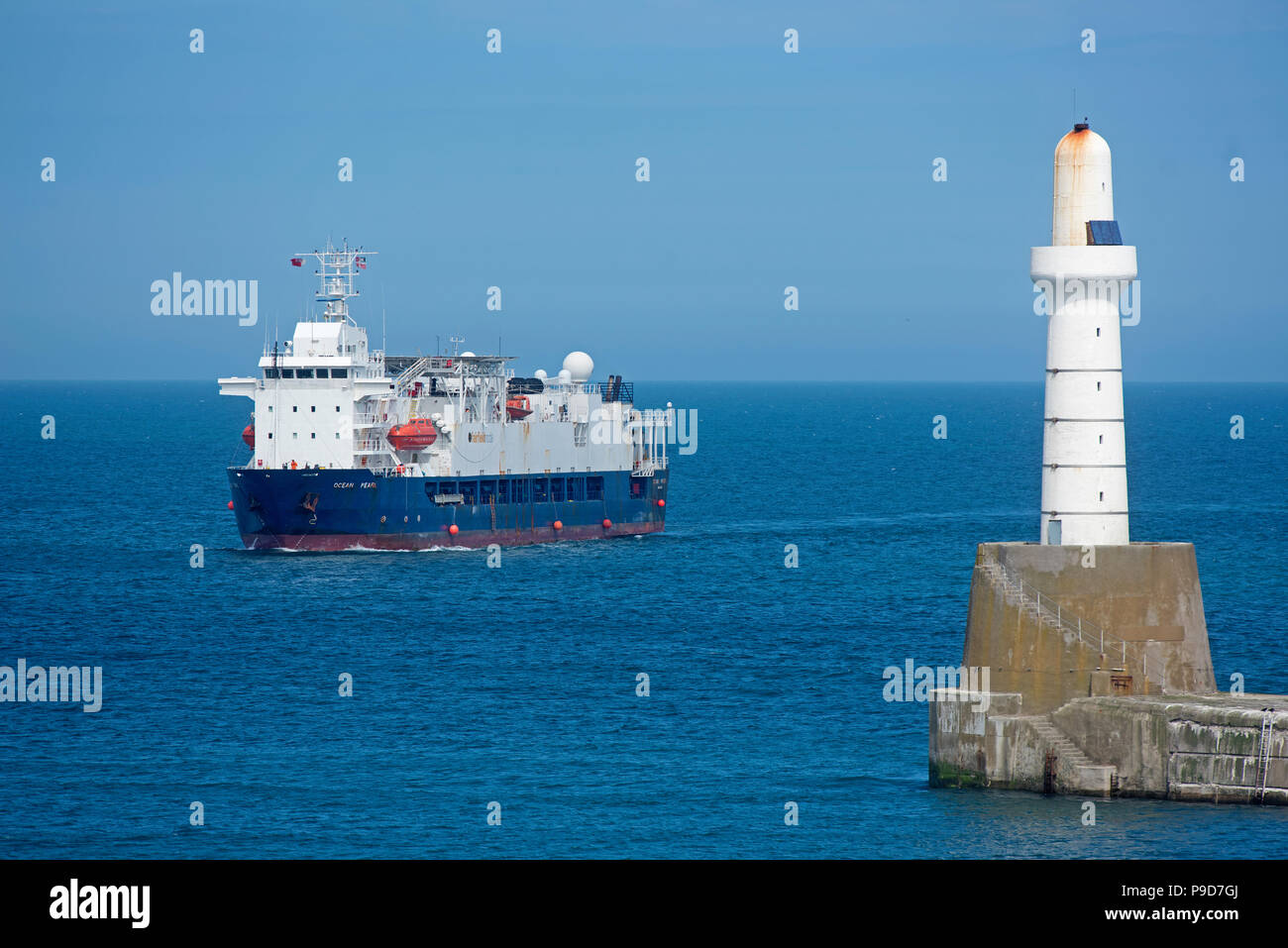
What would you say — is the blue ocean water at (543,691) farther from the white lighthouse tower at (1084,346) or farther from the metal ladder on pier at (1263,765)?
the white lighthouse tower at (1084,346)

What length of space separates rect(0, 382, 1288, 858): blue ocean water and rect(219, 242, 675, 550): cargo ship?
7.25ft

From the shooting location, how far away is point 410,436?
7969cm

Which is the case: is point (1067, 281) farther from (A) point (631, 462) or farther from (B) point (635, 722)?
(A) point (631, 462)

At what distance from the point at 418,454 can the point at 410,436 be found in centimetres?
263

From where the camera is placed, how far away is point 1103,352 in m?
35.7

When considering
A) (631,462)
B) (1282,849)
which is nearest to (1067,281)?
(1282,849)

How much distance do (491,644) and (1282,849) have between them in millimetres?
32928

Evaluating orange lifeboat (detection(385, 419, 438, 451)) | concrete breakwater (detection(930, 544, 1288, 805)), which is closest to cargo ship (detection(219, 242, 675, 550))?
orange lifeboat (detection(385, 419, 438, 451))

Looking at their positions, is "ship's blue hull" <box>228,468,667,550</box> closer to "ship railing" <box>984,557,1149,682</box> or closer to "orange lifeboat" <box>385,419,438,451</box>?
"orange lifeboat" <box>385,419,438,451</box>

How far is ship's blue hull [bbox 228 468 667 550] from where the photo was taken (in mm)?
77750

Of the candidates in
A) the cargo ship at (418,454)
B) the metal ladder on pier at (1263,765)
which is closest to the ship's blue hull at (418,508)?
the cargo ship at (418,454)

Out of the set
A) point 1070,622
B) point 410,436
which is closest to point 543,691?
point 1070,622

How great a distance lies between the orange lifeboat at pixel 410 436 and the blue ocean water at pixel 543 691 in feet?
17.3

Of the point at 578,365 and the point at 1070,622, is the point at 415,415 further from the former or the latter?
the point at 1070,622
